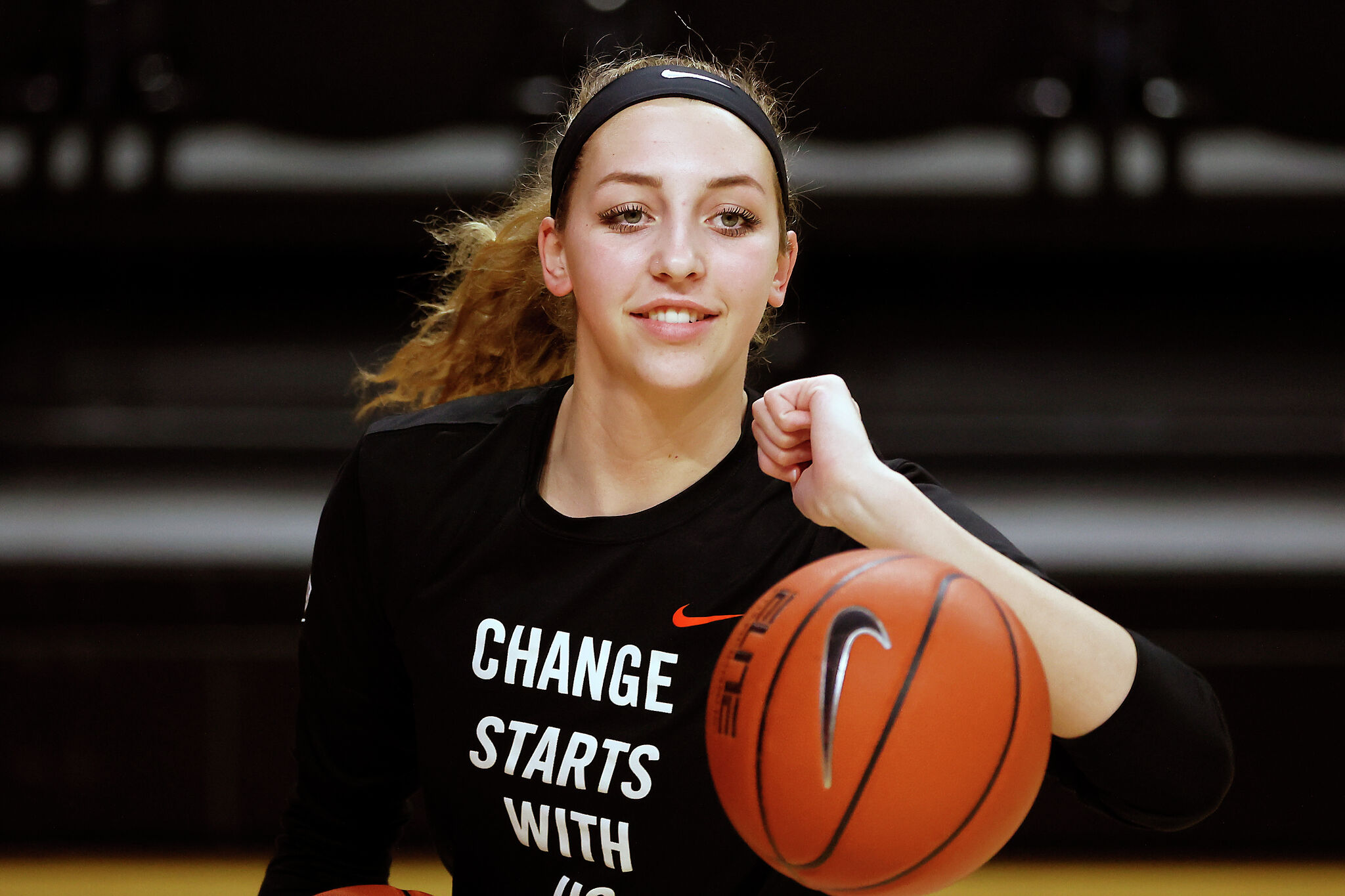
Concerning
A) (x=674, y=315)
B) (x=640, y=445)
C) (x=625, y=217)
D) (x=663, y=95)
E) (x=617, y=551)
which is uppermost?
(x=663, y=95)

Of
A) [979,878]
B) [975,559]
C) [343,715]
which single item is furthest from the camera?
[979,878]

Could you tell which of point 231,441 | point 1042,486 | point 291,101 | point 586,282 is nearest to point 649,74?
point 586,282

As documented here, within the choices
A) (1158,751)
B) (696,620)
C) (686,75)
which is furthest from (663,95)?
(1158,751)

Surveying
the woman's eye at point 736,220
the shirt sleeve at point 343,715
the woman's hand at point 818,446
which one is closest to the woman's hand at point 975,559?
the woman's hand at point 818,446

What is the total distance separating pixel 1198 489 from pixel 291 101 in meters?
2.72

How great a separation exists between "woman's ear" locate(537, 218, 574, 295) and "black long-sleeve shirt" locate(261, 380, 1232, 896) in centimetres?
15

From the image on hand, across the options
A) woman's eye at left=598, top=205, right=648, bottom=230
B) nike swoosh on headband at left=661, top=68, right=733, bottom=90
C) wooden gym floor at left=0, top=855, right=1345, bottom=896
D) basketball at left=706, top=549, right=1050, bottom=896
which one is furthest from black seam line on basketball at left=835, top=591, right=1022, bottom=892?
wooden gym floor at left=0, top=855, right=1345, bottom=896

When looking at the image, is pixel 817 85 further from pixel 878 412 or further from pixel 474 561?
pixel 474 561

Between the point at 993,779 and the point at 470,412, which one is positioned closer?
the point at 993,779

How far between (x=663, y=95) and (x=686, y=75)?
0.15 feet

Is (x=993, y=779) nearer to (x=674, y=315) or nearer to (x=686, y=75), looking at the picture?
(x=674, y=315)

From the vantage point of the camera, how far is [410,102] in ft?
11.8

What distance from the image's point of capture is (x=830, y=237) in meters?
3.48

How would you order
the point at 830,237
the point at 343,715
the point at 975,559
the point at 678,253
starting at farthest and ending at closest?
the point at 830,237
the point at 343,715
the point at 678,253
the point at 975,559
